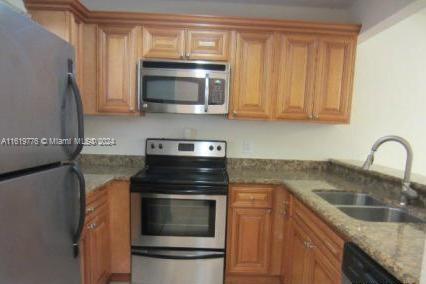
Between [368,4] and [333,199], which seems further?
[368,4]

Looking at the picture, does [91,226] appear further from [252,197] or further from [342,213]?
[342,213]

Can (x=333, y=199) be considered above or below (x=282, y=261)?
above

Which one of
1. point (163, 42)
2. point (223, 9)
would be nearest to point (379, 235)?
point (163, 42)

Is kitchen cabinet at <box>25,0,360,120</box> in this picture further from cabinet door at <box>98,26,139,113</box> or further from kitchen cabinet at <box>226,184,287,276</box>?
kitchen cabinet at <box>226,184,287,276</box>

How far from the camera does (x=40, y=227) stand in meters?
0.95

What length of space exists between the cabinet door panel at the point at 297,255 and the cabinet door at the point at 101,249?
1436 millimetres

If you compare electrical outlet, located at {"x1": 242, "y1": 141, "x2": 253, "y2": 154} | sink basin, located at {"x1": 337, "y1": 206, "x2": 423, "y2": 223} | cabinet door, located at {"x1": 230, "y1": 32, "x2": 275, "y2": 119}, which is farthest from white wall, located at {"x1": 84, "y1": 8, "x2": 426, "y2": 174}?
sink basin, located at {"x1": 337, "y1": 206, "x2": 423, "y2": 223}

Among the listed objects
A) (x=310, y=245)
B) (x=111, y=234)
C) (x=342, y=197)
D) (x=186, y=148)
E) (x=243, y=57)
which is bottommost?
(x=111, y=234)

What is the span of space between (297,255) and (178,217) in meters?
0.95

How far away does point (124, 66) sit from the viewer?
2307 mm

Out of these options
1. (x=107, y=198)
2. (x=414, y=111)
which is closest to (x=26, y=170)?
(x=107, y=198)

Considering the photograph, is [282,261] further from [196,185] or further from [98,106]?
[98,106]

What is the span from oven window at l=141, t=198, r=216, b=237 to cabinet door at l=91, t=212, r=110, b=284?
0.30 meters

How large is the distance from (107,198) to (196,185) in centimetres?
73
